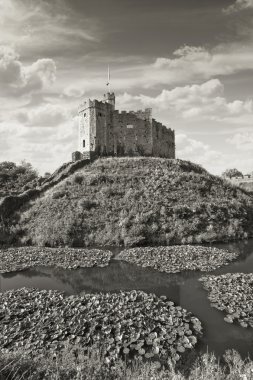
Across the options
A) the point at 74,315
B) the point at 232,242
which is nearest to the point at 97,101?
the point at 232,242

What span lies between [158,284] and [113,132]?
43.1 m

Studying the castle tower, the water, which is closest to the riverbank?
the water

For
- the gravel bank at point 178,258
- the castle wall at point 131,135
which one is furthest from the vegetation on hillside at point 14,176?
the gravel bank at point 178,258

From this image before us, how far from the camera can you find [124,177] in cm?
5194

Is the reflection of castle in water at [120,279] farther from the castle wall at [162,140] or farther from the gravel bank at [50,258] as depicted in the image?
the castle wall at [162,140]

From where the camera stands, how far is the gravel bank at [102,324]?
1460cm

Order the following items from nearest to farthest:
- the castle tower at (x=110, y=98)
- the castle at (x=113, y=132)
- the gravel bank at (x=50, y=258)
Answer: the gravel bank at (x=50, y=258) → the castle at (x=113, y=132) → the castle tower at (x=110, y=98)

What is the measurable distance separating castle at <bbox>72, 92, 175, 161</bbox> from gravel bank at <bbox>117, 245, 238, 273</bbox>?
3049 centimetres

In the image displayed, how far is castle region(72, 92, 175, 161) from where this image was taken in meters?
59.5

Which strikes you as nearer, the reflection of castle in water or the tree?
the reflection of castle in water

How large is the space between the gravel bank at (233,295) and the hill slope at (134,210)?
14892mm

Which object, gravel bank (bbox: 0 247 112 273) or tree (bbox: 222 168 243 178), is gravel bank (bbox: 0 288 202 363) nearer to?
gravel bank (bbox: 0 247 112 273)

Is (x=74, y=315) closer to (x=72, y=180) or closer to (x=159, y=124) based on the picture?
(x=72, y=180)

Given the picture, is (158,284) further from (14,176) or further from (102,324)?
(14,176)
